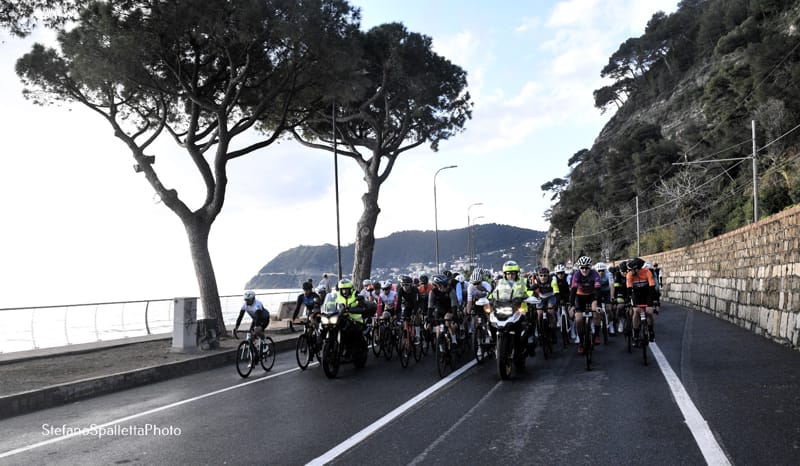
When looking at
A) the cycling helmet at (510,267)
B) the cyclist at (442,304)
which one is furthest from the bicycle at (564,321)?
the cycling helmet at (510,267)

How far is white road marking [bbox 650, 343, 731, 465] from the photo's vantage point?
5.17m

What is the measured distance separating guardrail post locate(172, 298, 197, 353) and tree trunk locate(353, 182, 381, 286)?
13764mm

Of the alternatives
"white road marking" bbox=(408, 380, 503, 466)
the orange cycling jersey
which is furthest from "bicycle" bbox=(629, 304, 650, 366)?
"white road marking" bbox=(408, 380, 503, 466)

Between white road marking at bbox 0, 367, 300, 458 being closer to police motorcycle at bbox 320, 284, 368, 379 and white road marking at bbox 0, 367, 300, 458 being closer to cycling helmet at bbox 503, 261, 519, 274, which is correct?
police motorcycle at bbox 320, 284, 368, 379

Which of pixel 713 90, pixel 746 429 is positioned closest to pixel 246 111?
pixel 746 429

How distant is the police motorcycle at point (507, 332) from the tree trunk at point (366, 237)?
1842 centimetres

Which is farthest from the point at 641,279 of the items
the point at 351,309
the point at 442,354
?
the point at 351,309

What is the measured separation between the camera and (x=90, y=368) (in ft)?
40.1

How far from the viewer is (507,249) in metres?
138

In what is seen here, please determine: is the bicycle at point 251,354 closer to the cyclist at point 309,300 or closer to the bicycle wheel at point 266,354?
the bicycle wheel at point 266,354

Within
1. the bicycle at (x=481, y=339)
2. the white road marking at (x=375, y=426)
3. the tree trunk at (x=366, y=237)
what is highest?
the tree trunk at (x=366, y=237)

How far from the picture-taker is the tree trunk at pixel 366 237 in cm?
2869

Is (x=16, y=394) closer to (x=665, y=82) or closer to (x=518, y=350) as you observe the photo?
(x=518, y=350)

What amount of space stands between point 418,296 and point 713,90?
45.6 meters
